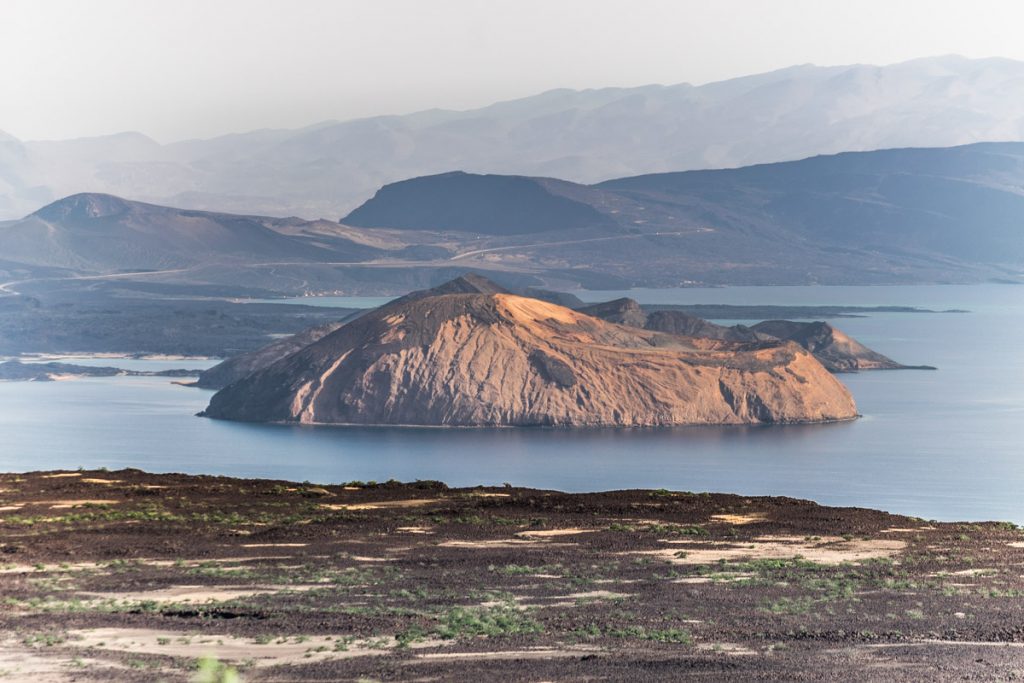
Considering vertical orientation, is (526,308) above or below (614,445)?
above

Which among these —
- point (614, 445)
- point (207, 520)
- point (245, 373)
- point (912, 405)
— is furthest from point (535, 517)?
point (245, 373)

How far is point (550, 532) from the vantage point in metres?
37.8

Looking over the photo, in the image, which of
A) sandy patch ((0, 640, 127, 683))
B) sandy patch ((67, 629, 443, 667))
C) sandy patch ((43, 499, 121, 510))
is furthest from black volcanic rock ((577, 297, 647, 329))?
sandy patch ((0, 640, 127, 683))

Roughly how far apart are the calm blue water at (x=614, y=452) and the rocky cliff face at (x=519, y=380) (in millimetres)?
3518

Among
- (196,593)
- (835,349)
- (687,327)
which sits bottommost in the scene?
(835,349)

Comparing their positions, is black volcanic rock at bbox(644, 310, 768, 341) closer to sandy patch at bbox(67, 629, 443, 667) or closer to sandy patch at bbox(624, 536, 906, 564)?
sandy patch at bbox(624, 536, 906, 564)

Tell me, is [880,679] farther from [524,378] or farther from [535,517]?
[524,378]

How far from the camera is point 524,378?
124 metres

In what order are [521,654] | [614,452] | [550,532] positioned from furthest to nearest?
→ 1. [614,452]
2. [550,532]
3. [521,654]

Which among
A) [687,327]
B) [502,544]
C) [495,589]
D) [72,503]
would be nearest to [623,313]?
[687,327]

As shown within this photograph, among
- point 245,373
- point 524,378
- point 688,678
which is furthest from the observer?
point 245,373

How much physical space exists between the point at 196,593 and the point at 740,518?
1484 cm

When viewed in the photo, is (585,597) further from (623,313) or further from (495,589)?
(623,313)

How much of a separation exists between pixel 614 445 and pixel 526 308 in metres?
22.9
